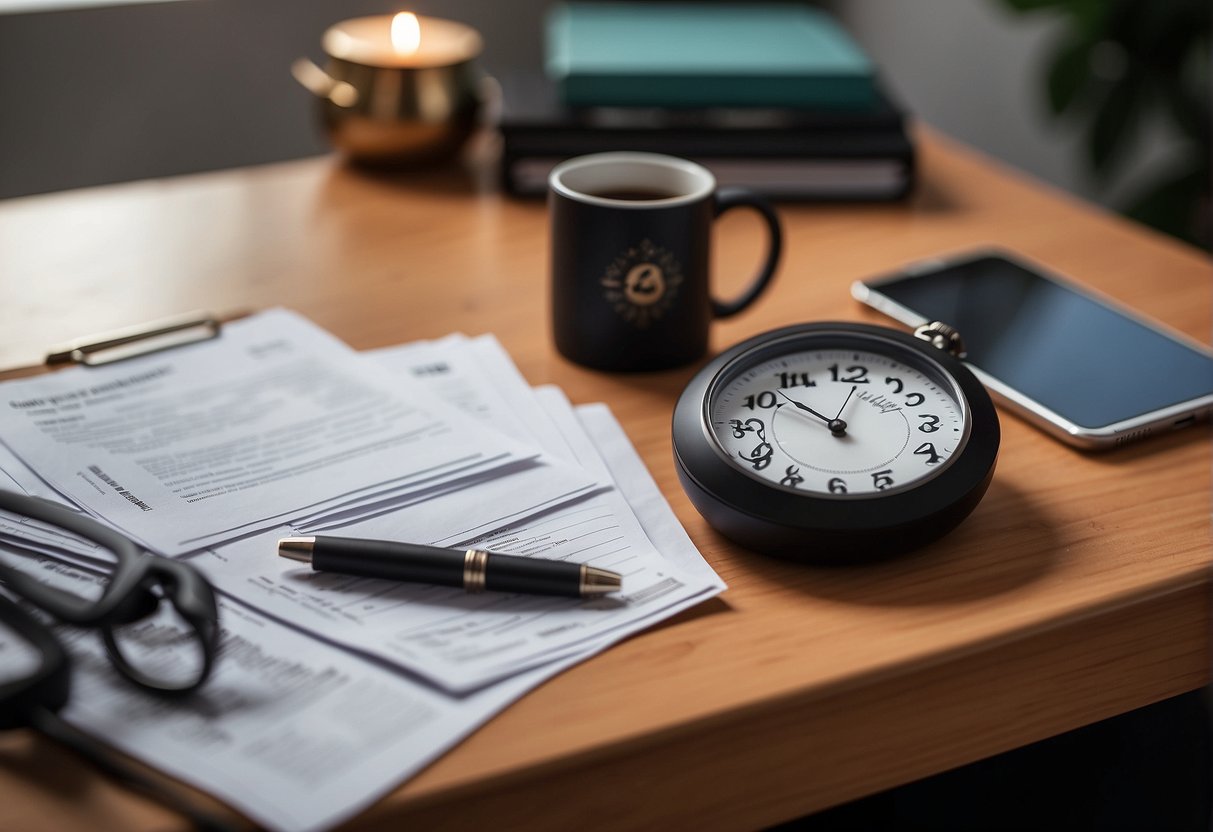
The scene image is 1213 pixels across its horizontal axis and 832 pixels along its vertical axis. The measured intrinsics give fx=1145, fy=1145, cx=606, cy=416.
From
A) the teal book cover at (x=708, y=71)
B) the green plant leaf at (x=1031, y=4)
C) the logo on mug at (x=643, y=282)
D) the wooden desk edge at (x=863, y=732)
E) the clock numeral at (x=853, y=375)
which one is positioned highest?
the green plant leaf at (x=1031, y=4)

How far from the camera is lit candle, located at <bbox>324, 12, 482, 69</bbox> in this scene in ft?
3.57

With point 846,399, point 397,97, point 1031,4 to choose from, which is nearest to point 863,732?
point 846,399

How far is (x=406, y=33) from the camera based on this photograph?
3.68 feet

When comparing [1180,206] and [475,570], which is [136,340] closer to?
[475,570]

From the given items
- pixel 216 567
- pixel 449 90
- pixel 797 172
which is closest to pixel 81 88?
pixel 449 90

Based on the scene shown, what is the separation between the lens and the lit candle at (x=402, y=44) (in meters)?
1.09

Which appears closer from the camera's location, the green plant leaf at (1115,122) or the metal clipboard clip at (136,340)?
the metal clipboard clip at (136,340)

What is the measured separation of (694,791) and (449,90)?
769mm

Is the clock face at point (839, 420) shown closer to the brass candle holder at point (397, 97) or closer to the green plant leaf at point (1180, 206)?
the brass candle holder at point (397, 97)

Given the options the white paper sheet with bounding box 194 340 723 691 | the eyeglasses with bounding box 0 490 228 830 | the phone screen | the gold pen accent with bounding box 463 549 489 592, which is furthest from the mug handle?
the eyeglasses with bounding box 0 490 228 830

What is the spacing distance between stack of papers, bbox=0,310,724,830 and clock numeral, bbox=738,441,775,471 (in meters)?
0.06

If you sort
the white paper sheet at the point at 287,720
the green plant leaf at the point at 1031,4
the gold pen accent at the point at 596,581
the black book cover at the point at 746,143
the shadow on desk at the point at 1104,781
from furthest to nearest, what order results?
the green plant leaf at the point at 1031,4, the black book cover at the point at 746,143, the shadow on desk at the point at 1104,781, the gold pen accent at the point at 596,581, the white paper sheet at the point at 287,720

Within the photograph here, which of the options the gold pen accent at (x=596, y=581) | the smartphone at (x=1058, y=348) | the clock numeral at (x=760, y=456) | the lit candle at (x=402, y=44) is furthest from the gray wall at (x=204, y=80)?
the gold pen accent at (x=596, y=581)

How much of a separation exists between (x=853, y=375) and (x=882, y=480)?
0.09 metres
